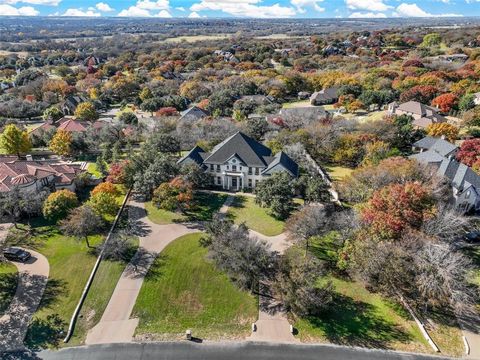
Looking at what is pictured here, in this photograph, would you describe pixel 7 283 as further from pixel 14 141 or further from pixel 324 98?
pixel 324 98

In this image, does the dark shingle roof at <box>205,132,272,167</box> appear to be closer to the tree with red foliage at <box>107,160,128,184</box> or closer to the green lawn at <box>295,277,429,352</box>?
the tree with red foliage at <box>107,160,128,184</box>

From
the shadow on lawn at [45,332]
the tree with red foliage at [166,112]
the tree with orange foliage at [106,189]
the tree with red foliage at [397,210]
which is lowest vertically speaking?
the tree with red foliage at [166,112]

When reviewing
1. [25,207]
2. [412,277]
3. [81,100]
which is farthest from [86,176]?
[81,100]

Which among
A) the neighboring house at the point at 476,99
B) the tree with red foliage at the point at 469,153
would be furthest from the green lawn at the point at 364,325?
the neighboring house at the point at 476,99

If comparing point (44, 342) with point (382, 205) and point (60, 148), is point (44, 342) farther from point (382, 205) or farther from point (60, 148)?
point (60, 148)

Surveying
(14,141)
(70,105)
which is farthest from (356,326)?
(70,105)

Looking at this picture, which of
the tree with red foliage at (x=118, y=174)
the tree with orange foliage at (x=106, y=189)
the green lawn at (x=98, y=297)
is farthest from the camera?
the tree with red foliage at (x=118, y=174)

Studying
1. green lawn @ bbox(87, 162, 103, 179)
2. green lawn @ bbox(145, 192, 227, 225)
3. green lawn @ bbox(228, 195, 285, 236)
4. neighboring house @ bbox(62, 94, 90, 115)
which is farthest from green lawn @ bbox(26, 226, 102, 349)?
neighboring house @ bbox(62, 94, 90, 115)

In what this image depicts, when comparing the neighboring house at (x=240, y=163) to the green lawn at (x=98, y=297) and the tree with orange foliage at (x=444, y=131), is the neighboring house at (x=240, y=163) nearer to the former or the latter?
the green lawn at (x=98, y=297)
